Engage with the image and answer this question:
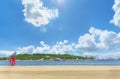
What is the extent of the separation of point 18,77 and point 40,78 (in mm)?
1251

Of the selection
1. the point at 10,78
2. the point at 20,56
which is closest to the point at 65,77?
the point at 10,78

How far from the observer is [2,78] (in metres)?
16.3

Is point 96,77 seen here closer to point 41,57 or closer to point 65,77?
point 65,77

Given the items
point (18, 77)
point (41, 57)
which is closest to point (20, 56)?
point (41, 57)

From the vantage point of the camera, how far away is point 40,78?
16.5 m

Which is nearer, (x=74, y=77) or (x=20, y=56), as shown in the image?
(x=74, y=77)

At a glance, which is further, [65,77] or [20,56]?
[20,56]

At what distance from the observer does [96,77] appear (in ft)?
55.0

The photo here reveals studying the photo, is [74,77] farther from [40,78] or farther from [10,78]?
[10,78]

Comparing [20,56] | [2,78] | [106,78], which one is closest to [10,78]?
[2,78]

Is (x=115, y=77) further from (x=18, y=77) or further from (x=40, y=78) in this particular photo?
(x=18, y=77)

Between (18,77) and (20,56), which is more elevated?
(20,56)

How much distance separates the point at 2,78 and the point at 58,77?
2.70 metres

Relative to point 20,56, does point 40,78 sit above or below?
below
